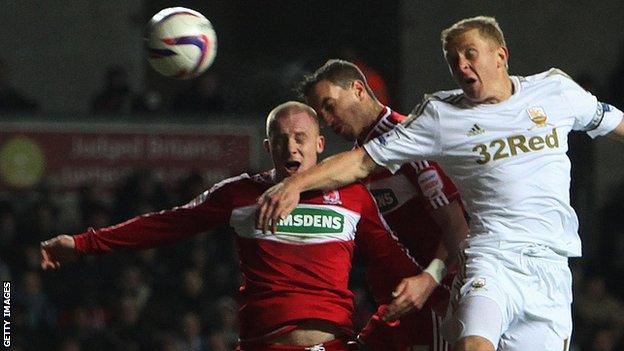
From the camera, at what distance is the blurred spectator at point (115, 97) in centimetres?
1365

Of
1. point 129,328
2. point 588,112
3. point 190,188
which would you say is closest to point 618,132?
point 588,112

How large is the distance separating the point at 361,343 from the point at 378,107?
1064 millimetres

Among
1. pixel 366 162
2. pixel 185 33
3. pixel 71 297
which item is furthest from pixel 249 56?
pixel 366 162

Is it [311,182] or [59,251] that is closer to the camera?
[311,182]

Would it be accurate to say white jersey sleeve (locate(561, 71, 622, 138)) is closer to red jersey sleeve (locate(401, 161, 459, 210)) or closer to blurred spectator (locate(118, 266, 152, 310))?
red jersey sleeve (locate(401, 161, 459, 210))

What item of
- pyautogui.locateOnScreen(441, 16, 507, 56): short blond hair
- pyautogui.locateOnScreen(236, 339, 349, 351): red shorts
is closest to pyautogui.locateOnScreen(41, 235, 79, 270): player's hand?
pyautogui.locateOnScreen(236, 339, 349, 351): red shorts

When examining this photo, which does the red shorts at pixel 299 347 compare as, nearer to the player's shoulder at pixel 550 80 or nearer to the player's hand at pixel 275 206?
the player's hand at pixel 275 206

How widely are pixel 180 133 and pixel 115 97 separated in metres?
0.86

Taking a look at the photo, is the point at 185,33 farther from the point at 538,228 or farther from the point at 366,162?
the point at 538,228

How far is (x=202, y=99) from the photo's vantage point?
1378cm

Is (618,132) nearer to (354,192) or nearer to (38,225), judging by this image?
(354,192)

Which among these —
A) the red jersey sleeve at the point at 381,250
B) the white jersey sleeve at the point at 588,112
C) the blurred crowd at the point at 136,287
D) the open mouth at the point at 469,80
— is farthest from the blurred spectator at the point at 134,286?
the open mouth at the point at 469,80

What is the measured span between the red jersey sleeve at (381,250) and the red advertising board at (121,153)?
246 inches

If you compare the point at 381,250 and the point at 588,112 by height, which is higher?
the point at 588,112
